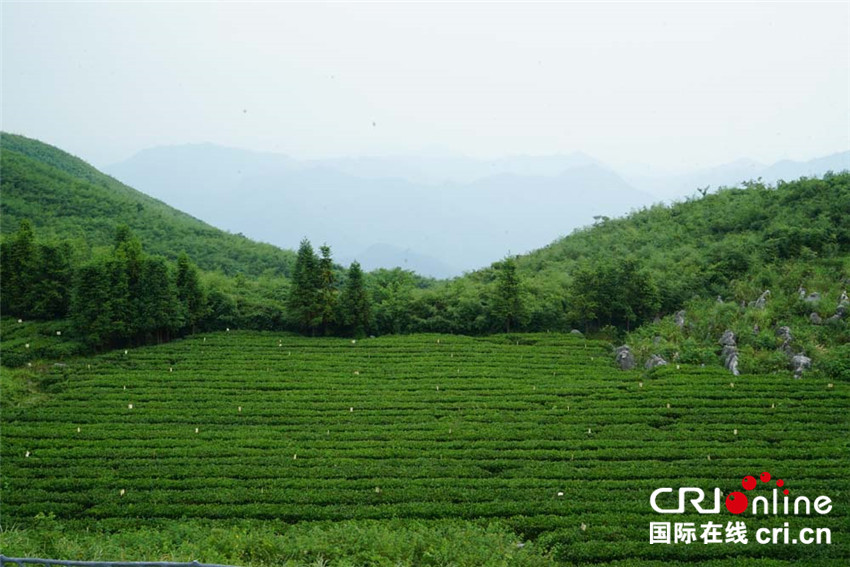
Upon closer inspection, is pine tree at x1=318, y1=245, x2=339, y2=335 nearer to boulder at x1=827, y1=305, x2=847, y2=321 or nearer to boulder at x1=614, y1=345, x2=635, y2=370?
boulder at x1=614, y1=345, x2=635, y2=370

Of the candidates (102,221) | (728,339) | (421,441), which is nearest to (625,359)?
(728,339)

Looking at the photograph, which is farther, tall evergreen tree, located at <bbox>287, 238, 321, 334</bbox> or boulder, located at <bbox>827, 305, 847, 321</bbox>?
tall evergreen tree, located at <bbox>287, 238, 321, 334</bbox>

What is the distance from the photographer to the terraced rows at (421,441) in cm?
1595

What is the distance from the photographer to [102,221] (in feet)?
169

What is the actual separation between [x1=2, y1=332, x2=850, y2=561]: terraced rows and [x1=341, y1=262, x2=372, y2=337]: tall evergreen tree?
4.93 meters

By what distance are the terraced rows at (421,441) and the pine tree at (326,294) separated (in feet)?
14.4

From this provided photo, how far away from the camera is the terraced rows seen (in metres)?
16.0

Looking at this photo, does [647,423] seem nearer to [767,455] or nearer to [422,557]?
[767,455]

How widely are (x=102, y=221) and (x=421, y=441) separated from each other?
42.6 meters

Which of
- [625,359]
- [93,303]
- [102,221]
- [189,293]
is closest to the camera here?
[625,359]

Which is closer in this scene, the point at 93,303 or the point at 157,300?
the point at 93,303

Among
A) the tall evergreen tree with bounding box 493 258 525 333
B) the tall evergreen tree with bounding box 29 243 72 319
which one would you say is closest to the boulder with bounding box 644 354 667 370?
the tall evergreen tree with bounding box 493 258 525 333

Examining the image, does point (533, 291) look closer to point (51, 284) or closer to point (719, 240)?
point (719, 240)

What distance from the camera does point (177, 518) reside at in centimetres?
1584
